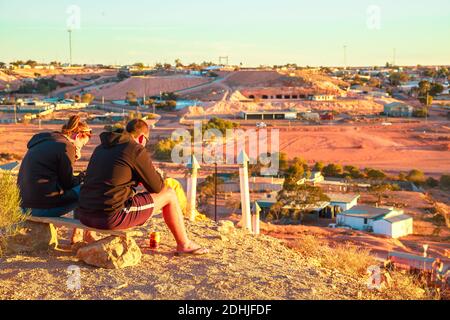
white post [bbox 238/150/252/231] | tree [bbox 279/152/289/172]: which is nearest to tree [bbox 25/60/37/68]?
tree [bbox 279/152/289/172]

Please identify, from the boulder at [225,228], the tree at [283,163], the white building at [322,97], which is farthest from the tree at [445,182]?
the white building at [322,97]

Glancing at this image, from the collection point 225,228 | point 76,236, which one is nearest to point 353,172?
point 225,228

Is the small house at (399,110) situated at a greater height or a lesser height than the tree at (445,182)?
greater

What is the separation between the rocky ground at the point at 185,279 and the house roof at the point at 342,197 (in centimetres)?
1453

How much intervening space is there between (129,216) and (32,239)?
1.09 meters

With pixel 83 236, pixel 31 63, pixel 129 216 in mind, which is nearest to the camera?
pixel 129 216

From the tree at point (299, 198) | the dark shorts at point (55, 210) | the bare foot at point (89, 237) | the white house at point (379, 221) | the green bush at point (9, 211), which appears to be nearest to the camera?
the green bush at point (9, 211)

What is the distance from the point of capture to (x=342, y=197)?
67.1 feet

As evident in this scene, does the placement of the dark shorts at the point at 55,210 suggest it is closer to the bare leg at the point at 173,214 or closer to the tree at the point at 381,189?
the bare leg at the point at 173,214

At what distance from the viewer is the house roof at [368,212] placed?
17231 millimetres

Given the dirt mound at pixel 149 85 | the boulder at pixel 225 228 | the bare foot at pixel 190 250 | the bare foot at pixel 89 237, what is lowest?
the boulder at pixel 225 228

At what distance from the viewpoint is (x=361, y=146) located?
116 ft

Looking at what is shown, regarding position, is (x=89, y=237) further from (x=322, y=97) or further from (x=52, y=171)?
(x=322, y=97)

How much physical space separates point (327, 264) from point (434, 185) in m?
19.9
